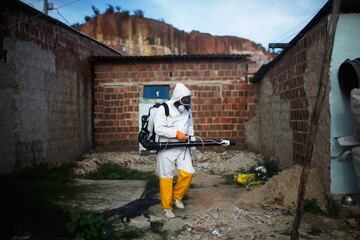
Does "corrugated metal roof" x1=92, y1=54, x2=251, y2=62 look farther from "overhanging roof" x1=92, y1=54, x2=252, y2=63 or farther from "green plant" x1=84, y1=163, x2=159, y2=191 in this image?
"green plant" x1=84, y1=163, x2=159, y2=191

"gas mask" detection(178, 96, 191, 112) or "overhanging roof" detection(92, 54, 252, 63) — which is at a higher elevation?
"overhanging roof" detection(92, 54, 252, 63)

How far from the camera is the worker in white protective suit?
4.75 m

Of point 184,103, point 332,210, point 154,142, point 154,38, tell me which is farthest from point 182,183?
point 154,38

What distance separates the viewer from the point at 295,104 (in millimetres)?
6590

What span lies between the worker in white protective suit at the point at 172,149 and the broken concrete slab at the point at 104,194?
77 cm

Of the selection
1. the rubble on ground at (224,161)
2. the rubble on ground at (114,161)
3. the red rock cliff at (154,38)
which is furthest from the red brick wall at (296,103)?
the red rock cliff at (154,38)

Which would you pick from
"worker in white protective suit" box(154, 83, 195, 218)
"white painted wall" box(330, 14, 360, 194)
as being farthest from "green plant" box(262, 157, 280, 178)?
"worker in white protective suit" box(154, 83, 195, 218)

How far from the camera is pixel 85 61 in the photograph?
10758mm

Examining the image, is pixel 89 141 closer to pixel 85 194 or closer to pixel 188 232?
pixel 85 194

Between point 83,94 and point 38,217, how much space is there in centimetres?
674

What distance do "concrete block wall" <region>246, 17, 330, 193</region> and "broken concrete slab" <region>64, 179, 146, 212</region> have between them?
2956 millimetres

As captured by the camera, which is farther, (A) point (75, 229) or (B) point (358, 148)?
(B) point (358, 148)

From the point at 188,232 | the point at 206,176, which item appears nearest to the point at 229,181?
the point at 206,176

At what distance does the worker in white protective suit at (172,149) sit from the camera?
15.6 feet
